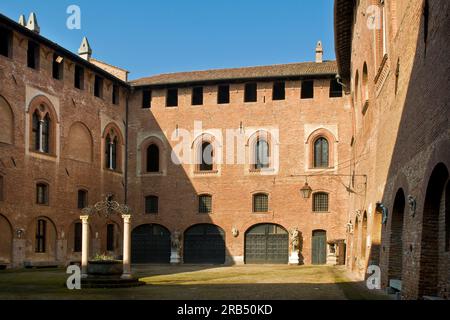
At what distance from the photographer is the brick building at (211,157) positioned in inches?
1371

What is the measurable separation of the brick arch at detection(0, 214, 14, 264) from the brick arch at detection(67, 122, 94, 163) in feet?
18.8

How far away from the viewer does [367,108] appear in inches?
890

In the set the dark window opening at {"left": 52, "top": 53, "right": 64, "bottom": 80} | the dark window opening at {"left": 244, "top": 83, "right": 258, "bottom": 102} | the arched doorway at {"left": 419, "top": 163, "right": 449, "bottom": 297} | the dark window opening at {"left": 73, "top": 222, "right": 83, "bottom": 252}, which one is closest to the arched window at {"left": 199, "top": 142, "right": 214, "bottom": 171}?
the dark window opening at {"left": 244, "top": 83, "right": 258, "bottom": 102}

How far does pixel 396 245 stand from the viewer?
627 inches

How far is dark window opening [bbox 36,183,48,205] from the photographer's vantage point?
30.9m

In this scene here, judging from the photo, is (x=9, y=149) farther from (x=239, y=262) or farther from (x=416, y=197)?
(x=416, y=197)

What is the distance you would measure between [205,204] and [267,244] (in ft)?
14.2

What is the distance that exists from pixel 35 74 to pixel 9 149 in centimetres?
421

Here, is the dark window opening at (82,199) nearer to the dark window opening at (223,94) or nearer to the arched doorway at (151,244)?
the arched doorway at (151,244)

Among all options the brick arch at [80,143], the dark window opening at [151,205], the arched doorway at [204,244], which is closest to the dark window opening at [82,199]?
the brick arch at [80,143]

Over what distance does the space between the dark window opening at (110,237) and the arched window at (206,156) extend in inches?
247
